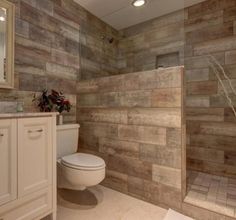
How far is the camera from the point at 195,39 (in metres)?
2.45

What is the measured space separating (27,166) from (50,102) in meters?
0.89

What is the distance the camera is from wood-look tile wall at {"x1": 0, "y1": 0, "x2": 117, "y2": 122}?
5.99ft

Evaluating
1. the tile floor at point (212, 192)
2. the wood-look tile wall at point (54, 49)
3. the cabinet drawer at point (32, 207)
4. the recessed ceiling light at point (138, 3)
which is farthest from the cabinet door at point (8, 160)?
the recessed ceiling light at point (138, 3)

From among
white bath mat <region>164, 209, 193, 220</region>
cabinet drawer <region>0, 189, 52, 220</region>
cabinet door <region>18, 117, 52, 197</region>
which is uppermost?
cabinet door <region>18, 117, 52, 197</region>

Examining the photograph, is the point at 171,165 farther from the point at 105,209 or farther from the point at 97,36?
the point at 97,36

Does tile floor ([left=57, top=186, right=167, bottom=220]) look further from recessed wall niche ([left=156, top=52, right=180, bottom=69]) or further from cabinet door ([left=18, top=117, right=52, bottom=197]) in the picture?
recessed wall niche ([left=156, top=52, right=180, bottom=69])

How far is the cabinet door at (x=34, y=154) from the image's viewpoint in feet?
4.02

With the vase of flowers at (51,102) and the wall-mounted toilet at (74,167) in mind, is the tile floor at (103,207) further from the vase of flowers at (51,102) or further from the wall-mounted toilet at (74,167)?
the vase of flowers at (51,102)

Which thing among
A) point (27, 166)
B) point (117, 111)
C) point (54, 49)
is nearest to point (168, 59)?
point (117, 111)

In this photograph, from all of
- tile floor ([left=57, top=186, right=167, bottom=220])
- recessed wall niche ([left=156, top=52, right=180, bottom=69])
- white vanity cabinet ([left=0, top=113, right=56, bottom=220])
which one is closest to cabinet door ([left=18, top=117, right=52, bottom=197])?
white vanity cabinet ([left=0, top=113, right=56, bottom=220])

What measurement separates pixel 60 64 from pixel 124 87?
92 cm

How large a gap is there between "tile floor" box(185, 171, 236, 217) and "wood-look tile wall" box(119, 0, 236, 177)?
7.3 inches

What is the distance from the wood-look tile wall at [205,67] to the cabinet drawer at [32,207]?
75.9 inches

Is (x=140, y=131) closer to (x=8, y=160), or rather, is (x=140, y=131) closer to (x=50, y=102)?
(x=50, y=102)
